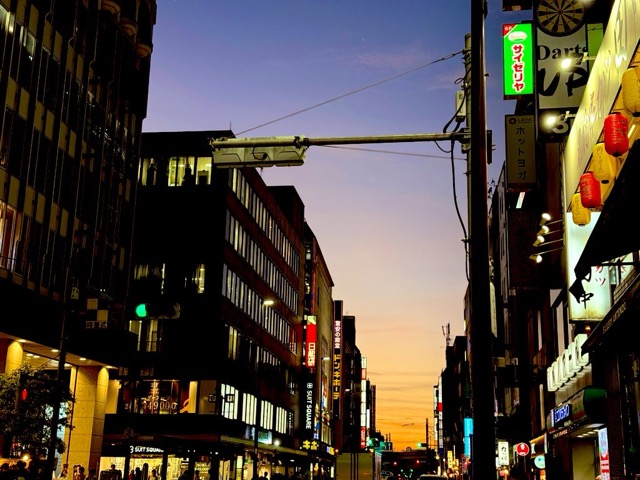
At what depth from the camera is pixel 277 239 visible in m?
81.2

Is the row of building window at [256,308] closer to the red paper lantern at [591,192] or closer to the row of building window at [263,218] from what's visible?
the row of building window at [263,218]

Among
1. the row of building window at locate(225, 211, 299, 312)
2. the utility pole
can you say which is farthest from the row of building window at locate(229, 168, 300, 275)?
the utility pole

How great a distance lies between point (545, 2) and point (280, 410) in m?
62.0

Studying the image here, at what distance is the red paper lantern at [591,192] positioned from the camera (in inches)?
693

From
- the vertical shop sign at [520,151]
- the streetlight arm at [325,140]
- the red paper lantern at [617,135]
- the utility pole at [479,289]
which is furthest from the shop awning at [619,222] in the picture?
the vertical shop sign at [520,151]

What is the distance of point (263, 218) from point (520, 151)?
152 feet

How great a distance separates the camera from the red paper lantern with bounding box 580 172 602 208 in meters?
17.6

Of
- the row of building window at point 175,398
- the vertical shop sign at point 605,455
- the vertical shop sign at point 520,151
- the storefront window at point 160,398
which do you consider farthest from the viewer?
the storefront window at point 160,398

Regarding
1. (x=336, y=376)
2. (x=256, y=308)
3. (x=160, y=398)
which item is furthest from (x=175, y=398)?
(x=336, y=376)

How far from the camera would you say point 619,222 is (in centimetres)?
1084

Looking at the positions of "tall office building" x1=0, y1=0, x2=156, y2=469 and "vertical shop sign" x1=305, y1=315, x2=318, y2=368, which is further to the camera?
"vertical shop sign" x1=305, y1=315, x2=318, y2=368

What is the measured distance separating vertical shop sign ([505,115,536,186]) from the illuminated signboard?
1068 millimetres

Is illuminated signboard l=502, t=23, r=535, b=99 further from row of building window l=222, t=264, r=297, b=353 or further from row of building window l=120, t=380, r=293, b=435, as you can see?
row of building window l=120, t=380, r=293, b=435

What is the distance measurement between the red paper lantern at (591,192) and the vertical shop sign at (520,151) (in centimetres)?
1084
